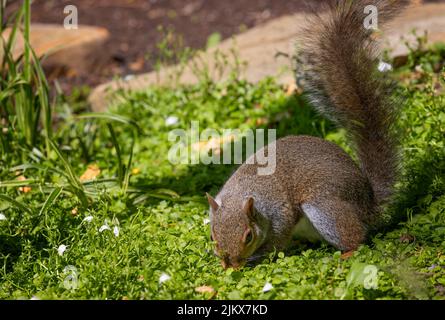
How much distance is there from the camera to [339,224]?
11.0 feet

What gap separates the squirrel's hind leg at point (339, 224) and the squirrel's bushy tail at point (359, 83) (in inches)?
10.1

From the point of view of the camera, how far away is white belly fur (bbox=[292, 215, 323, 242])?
11.6ft

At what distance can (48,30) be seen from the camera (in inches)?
279

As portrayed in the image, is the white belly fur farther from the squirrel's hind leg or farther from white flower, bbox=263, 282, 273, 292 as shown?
white flower, bbox=263, 282, 273, 292

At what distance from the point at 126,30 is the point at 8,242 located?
15.7ft

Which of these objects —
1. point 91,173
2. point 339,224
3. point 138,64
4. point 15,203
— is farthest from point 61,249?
point 138,64

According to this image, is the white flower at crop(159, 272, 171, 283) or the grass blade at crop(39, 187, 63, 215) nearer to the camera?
the white flower at crop(159, 272, 171, 283)

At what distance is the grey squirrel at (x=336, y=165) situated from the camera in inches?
133

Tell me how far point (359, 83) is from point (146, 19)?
17.0ft

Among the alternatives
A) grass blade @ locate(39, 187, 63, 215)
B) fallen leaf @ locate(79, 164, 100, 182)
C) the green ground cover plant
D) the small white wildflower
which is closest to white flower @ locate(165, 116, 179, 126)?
the green ground cover plant

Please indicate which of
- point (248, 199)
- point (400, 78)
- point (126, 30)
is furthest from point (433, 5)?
point (248, 199)

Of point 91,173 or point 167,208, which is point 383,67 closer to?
point 167,208

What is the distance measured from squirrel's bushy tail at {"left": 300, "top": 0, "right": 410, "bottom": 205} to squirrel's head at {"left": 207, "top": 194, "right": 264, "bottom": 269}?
0.68 metres

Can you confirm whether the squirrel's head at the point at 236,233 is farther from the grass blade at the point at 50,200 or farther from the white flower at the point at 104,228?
the grass blade at the point at 50,200
